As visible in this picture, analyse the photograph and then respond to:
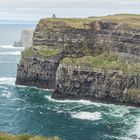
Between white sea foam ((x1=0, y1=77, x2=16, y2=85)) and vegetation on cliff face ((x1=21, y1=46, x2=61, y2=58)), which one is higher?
vegetation on cliff face ((x1=21, y1=46, x2=61, y2=58))

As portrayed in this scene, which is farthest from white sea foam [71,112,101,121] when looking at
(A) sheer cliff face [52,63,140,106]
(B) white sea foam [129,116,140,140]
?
(A) sheer cliff face [52,63,140,106]

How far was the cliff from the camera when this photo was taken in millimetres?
143875

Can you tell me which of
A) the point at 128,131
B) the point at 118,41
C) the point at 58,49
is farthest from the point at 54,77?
the point at 128,131

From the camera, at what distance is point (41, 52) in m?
170

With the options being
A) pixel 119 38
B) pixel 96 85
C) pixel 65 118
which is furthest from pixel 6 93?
pixel 119 38

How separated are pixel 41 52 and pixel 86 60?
23.1m

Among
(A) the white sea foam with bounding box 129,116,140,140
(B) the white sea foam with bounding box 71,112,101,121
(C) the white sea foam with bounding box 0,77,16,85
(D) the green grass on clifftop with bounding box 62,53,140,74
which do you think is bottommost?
(A) the white sea foam with bounding box 129,116,140,140

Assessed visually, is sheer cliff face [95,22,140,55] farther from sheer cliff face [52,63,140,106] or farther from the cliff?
sheer cliff face [52,63,140,106]

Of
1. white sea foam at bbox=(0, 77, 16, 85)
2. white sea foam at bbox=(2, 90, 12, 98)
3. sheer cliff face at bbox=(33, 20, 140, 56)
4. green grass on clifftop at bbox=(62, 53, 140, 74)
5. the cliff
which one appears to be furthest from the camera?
white sea foam at bbox=(0, 77, 16, 85)

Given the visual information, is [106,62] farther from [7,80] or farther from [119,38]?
[7,80]

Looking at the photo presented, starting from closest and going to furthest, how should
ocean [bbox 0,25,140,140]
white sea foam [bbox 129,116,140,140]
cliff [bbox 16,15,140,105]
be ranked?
1. white sea foam [bbox 129,116,140,140]
2. ocean [bbox 0,25,140,140]
3. cliff [bbox 16,15,140,105]

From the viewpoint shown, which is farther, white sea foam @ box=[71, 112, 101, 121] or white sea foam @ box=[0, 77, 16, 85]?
white sea foam @ box=[0, 77, 16, 85]

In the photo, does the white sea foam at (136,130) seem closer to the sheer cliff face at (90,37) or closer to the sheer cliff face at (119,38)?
the sheer cliff face at (119,38)

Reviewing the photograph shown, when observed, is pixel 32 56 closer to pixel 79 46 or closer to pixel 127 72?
pixel 79 46
